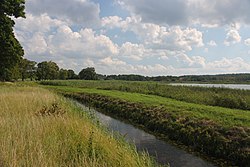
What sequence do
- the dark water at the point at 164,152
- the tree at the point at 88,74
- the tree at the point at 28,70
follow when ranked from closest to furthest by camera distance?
1. the dark water at the point at 164,152
2. the tree at the point at 28,70
3. the tree at the point at 88,74

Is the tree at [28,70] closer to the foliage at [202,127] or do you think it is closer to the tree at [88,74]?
the tree at [88,74]

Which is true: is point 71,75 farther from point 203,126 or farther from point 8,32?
point 203,126

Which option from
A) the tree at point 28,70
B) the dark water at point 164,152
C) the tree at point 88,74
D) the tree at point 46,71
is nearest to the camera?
the dark water at point 164,152

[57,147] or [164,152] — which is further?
[164,152]

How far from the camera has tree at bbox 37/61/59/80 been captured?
105 m

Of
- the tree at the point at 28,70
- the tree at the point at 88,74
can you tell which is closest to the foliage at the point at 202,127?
the tree at the point at 28,70

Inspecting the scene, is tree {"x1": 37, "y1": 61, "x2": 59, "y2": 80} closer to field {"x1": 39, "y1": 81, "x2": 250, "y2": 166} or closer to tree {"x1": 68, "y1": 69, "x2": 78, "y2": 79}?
tree {"x1": 68, "y1": 69, "x2": 78, "y2": 79}

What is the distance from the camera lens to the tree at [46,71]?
105 m

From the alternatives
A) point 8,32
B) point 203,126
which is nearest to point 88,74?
point 8,32

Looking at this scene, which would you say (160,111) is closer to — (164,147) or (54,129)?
(164,147)

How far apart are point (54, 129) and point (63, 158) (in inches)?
98.1

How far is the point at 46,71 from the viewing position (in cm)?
10481

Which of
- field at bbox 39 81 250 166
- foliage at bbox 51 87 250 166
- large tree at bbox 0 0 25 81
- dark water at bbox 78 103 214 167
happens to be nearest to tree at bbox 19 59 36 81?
large tree at bbox 0 0 25 81

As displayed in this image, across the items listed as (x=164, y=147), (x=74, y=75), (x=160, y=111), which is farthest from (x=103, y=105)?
(x=74, y=75)
